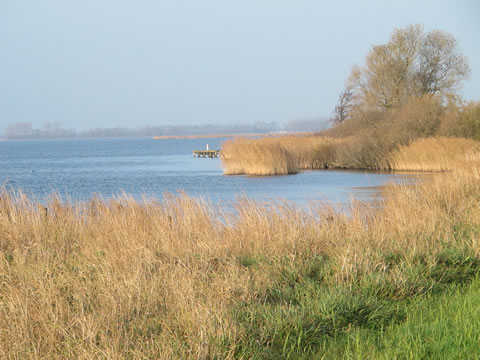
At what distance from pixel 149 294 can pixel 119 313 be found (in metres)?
0.49

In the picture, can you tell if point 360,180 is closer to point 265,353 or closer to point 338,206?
point 338,206

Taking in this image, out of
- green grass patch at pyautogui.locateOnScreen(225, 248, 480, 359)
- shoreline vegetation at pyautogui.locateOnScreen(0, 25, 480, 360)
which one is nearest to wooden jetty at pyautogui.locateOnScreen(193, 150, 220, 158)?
shoreline vegetation at pyautogui.locateOnScreen(0, 25, 480, 360)

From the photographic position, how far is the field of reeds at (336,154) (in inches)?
1114

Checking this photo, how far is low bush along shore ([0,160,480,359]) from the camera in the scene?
470cm

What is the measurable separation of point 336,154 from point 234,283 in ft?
102

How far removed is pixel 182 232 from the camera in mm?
8289

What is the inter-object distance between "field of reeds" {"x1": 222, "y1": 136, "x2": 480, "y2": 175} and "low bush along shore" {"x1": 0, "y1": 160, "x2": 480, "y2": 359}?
741 inches

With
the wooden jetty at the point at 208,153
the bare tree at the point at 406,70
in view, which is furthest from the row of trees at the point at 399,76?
the wooden jetty at the point at 208,153

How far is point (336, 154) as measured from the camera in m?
36.2

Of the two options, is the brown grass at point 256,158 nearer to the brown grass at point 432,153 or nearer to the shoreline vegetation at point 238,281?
the brown grass at point 432,153

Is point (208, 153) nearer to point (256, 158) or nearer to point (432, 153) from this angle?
point (256, 158)

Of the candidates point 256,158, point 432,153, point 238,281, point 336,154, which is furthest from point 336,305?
point 336,154

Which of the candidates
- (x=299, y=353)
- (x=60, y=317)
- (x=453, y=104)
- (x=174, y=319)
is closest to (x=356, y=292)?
(x=299, y=353)

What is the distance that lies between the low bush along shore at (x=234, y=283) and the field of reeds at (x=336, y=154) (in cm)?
Result: 1882
